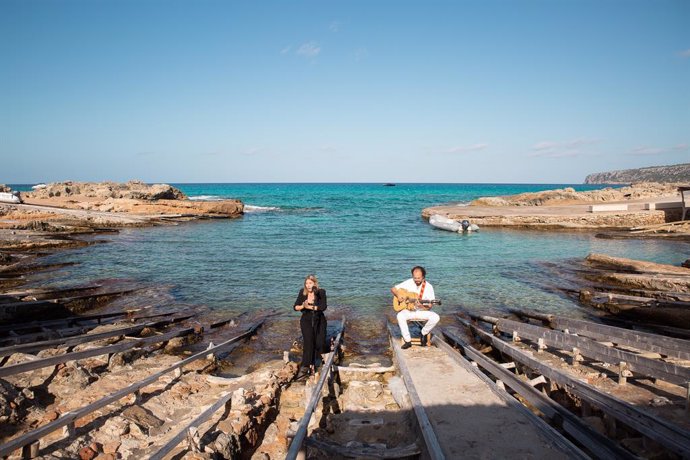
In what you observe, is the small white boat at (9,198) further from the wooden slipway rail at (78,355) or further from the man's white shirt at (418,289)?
the man's white shirt at (418,289)

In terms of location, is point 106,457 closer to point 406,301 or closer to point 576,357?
point 406,301

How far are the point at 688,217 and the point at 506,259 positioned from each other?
21039mm

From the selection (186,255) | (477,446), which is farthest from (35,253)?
(477,446)

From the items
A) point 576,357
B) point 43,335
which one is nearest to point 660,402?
point 576,357

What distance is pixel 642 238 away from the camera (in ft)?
91.0

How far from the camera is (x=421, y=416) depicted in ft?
16.9

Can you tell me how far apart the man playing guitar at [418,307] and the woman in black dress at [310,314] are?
5.37 ft

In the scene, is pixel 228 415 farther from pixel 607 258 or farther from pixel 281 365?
pixel 607 258

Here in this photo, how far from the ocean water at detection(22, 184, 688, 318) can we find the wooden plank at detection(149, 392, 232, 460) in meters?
7.55

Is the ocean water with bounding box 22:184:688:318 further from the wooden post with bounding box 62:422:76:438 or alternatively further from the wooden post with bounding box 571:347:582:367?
the wooden post with bounding box 62:422:76:438

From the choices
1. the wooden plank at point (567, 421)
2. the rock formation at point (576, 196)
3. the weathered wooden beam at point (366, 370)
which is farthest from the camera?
the rock formation at point (576, 196)

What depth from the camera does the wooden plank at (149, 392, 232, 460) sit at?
4285 millimetres

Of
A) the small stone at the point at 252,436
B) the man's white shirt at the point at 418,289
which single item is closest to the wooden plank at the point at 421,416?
the man's white shirt at the point at 418,289

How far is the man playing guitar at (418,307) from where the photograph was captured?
8.48 meters
